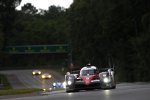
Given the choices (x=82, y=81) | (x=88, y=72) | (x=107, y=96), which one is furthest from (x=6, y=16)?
(x=107, y=96)

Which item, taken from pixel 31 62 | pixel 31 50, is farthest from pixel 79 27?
pixel 31 62

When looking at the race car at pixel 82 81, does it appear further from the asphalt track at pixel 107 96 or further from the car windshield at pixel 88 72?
the asphalt track at pixel 107 96

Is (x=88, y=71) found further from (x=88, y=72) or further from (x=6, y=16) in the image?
(x=6, y=16)

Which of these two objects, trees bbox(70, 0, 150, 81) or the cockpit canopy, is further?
trees bbox(70, 0, 150, 81)

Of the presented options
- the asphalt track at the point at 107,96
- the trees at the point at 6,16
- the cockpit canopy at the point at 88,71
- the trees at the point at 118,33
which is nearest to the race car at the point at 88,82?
the cockpit canopy at the point at 88,71

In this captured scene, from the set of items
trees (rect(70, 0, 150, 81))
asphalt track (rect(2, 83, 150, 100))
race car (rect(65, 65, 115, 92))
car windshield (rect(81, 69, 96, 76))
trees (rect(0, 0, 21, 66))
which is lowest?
asphalt track (rect(2, 83, 150, 100))

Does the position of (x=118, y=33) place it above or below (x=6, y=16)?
below

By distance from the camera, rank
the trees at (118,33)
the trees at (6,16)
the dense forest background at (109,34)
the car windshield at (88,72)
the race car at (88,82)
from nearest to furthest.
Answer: the race car at (88,82) → the car windshield at (88,72) → the dense forest background at (109,34) → the trees at (118,33) → the trees at (6,16)

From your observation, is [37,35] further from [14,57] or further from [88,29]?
[88,29]

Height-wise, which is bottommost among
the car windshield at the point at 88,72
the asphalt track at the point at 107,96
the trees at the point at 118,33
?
the asphalt track at the point at 107,96

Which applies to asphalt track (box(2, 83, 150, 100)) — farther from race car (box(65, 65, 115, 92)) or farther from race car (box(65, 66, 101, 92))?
race car (box(65, 66, 101, 92))

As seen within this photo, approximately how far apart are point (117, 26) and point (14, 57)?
8033cm

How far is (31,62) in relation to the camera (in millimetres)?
175375

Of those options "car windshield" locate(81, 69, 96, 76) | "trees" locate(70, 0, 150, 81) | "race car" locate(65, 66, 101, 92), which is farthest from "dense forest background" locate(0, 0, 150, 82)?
"race car" locate(65, 66, 101, 92)
